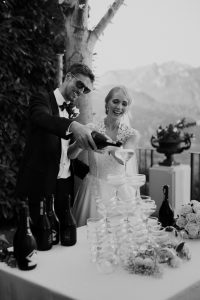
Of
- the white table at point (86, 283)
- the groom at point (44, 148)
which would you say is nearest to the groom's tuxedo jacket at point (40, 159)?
the groom at point (44, 148)

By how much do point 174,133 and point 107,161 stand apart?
157cm

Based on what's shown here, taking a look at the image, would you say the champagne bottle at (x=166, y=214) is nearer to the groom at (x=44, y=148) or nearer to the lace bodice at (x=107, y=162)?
the groom at (x=44, y=148)

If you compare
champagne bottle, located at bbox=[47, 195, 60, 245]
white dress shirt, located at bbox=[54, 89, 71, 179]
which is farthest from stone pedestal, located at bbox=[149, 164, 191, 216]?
champagne bottle, located at bbox=[47, 195, 60, 245]

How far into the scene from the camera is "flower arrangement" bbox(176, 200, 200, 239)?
6.05ft

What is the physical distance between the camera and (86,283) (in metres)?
1.34

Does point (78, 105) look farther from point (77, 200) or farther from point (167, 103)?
point (167, 103)

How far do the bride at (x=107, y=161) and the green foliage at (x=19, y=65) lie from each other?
1092mm

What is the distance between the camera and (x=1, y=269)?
4.90 feet

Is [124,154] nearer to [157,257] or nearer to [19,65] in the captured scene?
[157,257]

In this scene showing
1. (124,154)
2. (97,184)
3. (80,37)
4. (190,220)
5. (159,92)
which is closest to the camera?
(190,220)

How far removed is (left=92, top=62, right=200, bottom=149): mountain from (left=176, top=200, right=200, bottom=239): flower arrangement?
7671mm

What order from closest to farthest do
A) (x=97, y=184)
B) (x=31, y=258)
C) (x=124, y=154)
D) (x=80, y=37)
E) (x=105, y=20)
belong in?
(x=31, y=258), (x=124, y=154), (x=97, y=184), (x=80, y=37), (x=105, y=20)

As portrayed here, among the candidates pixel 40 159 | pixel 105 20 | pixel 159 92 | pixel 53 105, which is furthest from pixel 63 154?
pixel 159 92

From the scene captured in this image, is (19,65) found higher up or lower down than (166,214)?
higher up
